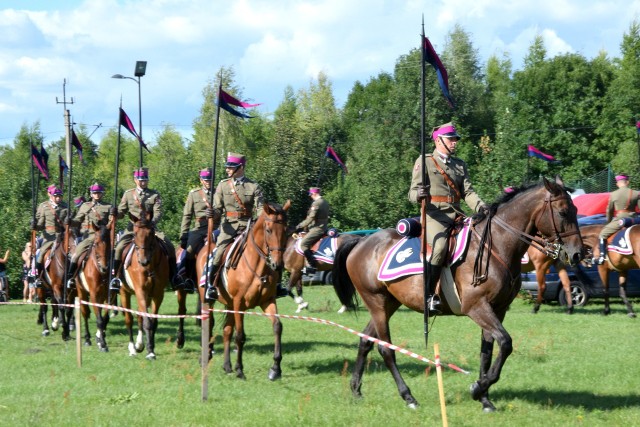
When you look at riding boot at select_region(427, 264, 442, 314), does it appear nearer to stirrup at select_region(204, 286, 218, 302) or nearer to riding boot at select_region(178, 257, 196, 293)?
stirrup at select_region(204, 286, 218, 302)

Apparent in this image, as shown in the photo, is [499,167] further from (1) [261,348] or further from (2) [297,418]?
(2) [297,418]

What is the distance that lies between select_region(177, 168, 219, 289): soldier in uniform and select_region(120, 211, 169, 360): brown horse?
407mm

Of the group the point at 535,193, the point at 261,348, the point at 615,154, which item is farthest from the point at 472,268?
the point at 615,154

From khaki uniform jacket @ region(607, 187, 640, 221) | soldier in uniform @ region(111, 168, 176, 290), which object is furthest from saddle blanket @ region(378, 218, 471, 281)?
khaki uniform jacket @ region(607, 187, 640, 221)

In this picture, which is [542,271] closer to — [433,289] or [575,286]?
[575,286]

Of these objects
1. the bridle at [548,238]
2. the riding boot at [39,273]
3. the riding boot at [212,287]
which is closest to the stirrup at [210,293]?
the riding boot at [212,287]

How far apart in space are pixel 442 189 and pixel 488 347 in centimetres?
193

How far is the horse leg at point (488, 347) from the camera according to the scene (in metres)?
9.07

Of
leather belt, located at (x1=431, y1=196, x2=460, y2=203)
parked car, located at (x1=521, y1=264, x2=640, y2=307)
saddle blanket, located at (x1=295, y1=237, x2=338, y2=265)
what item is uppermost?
leather belt, located at (x1=431, y1=196, x2=460, y2=203)

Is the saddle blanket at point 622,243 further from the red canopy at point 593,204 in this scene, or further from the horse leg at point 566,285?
the red canopy at point 593,204

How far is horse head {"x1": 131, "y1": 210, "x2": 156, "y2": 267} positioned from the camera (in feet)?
47.1

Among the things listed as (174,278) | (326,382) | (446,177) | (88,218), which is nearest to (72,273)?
(88,218)

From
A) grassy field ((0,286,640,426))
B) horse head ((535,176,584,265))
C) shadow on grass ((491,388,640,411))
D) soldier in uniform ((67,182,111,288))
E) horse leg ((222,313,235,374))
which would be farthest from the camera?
soldier in uniform ((67,182,111,288))

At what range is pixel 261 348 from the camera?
15414 mm
